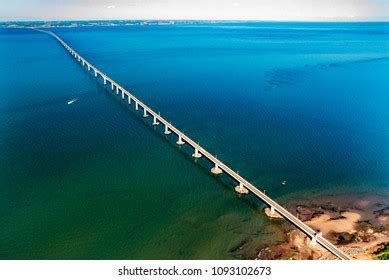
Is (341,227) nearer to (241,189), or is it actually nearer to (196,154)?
(241,189)

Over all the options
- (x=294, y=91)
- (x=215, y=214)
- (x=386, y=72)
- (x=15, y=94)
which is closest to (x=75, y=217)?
(x=215, y=214)

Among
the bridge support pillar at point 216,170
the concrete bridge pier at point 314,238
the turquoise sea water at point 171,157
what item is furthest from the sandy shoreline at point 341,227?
the bridge support pillar at point 216,170

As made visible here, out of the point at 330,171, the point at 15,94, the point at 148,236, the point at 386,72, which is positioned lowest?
the point at 148,236

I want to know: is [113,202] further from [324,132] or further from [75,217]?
[324,132]

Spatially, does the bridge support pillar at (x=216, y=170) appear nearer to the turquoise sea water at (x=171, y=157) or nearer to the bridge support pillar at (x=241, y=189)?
the turquoise sea water at (x=171, y=157)

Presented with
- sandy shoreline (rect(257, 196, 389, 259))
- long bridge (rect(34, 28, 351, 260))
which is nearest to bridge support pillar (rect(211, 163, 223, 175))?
long bridge (rect(34, 28, 351, 260))

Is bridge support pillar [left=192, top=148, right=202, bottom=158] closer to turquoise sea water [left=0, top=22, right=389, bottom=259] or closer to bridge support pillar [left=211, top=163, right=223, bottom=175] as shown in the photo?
turquoise sea water [left=0, top=22, right=389, bottom=259]
